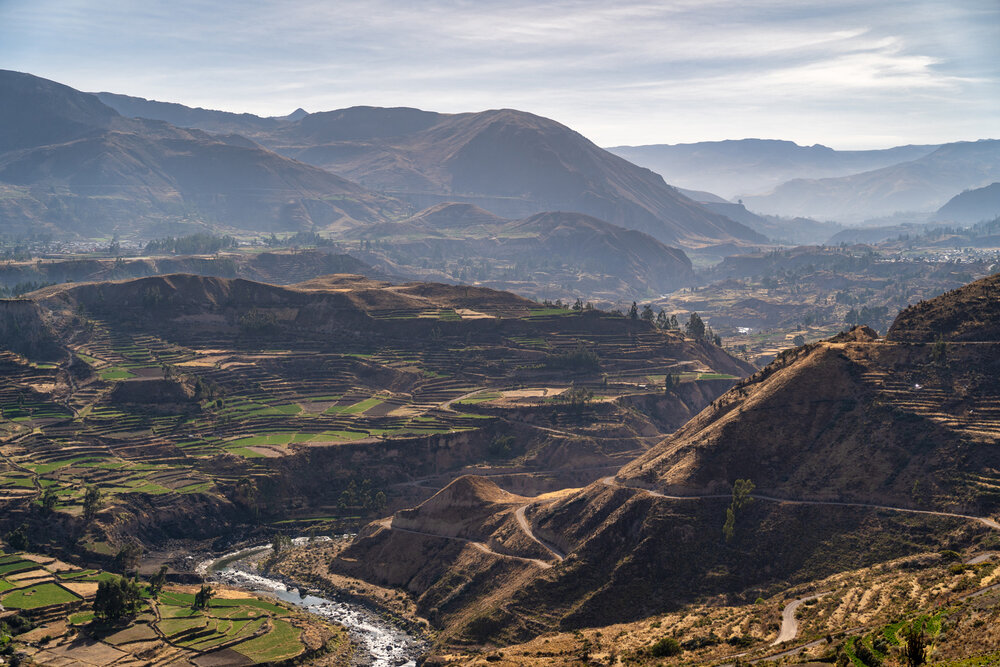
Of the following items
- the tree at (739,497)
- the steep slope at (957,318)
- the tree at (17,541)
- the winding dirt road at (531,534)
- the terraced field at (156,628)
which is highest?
the steep slope at (957,318)

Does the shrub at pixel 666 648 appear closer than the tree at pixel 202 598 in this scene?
Yes

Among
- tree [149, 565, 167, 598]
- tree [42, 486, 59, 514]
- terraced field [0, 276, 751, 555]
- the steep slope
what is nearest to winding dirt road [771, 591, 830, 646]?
the steep slope

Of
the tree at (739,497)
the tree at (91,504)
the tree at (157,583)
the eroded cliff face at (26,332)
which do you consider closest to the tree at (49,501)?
the tree at (91,504)

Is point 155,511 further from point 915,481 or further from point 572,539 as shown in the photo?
point 915,481

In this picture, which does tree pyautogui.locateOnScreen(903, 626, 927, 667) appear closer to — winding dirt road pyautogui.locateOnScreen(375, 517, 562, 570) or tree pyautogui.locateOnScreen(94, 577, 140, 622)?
winding dirt road pyautogui.locateOnScreen(375, 517, 562, 570)

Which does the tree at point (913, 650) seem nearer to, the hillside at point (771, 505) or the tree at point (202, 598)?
the hillside at point (771, 505)

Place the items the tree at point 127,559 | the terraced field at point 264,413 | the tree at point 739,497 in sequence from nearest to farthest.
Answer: the tree at point 739,497, the tree at point 127,559, the terraced field at point 264,413
